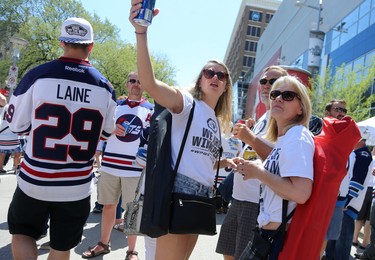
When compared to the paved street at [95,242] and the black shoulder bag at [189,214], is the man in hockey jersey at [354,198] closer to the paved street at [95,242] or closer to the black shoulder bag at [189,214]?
the paved street at [95,242]

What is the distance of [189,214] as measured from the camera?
2.18 meters

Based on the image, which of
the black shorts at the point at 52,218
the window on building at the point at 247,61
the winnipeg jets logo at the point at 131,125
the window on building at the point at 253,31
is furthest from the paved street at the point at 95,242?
the window on building at the point at 253,31

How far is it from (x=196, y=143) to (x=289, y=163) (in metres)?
0.63

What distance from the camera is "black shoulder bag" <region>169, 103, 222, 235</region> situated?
84.5 inches

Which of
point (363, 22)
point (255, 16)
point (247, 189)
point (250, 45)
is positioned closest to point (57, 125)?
point (247, 189)

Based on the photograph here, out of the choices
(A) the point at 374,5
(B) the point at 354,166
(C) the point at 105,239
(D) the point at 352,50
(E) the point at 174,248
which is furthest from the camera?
(D) the point at 352,50

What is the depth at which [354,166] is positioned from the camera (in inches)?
204

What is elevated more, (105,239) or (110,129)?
(110,129)

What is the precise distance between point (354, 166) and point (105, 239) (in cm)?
357

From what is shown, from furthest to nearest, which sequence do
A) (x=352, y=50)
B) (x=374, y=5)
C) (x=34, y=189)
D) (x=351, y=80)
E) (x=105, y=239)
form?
1. (x=352, y=50)
2. (x=374, y=5)
3. (x=351, y=80)
4. (x=105, y=239)
5. (x=34, y=189)

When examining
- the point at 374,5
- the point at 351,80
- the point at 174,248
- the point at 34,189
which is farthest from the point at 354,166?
the point at 374,5

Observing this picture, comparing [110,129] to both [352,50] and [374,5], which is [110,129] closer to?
[374,5]

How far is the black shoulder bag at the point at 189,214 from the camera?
2146 millimetres

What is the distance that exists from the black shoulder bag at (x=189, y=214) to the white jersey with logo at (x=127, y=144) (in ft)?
7.40
